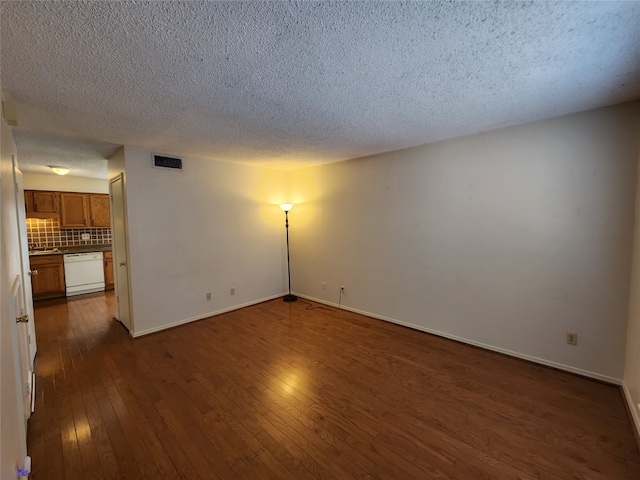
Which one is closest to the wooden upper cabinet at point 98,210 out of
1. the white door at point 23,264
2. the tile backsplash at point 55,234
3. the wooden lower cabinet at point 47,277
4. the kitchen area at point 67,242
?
the kitchen area at point 67,242

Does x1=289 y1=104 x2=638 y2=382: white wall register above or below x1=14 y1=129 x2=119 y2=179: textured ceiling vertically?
below

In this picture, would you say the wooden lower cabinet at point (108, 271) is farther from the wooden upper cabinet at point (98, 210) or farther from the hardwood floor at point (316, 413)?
the hardwood floor at point (316, 413)

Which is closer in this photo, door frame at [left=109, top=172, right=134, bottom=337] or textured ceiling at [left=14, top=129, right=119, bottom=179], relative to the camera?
textured ceiling at [left=14, top=129, right=119, bottom=179]

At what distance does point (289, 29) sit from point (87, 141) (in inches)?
122

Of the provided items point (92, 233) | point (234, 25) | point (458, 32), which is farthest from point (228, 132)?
point (92, 233)

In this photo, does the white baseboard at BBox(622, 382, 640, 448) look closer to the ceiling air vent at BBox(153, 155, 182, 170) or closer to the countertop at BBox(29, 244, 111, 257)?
the ceiling air vent at BBox(153, 155, 182, 170)

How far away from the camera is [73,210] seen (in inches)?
227

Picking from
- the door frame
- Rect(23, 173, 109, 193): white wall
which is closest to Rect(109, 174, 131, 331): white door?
the door frame

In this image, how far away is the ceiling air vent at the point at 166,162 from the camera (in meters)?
3.55

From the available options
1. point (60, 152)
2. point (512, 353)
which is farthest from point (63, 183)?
point (512, 353)

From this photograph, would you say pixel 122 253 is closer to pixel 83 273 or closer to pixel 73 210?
pixel 83 273

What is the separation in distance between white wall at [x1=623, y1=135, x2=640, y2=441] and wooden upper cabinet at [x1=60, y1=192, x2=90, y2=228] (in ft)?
28.1

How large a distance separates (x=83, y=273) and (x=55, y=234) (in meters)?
1.16

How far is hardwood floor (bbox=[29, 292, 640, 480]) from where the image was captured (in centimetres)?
163
